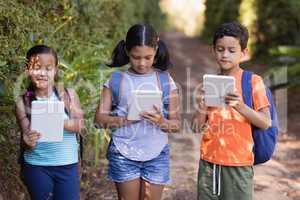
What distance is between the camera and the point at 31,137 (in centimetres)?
312

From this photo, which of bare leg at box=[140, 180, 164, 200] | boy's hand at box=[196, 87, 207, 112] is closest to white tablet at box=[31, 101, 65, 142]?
bare leg at box=[140, 180, 164, 200]

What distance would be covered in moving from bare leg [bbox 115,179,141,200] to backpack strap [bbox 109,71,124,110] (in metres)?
0.48

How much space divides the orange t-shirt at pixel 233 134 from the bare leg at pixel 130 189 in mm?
486

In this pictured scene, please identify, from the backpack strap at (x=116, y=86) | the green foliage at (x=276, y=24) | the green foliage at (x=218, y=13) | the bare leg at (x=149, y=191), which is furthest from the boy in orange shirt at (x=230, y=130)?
the green foliage at (x=218, y=13)

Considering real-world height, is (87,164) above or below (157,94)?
below

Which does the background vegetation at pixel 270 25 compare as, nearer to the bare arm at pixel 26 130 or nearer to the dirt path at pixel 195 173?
the dirt path at pixel 195 173

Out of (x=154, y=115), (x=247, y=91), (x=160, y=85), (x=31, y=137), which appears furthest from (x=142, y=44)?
(x=31, y=137)

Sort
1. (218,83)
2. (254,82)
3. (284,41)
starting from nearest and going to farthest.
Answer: (218,83) < (254,82) < (284,41)

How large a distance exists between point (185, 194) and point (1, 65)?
2358 millimetres

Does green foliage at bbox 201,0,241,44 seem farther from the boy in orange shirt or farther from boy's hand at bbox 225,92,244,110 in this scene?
boy's hand at bbox 225,92,244,110

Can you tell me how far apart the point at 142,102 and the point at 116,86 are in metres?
0.29

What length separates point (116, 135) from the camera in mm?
3381

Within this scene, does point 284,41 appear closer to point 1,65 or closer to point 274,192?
point 274,192

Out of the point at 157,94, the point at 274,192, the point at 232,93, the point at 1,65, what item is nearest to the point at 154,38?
the point at 157,94
